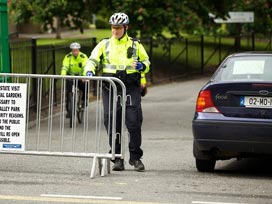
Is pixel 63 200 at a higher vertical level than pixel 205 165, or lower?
higher

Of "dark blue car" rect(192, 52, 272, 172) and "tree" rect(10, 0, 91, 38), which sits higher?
"tree" rect(10, 0, 91, 38)

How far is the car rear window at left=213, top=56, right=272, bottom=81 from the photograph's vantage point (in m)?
9.19

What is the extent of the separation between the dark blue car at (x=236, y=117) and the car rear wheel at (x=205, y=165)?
0.17 m

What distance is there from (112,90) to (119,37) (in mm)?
659

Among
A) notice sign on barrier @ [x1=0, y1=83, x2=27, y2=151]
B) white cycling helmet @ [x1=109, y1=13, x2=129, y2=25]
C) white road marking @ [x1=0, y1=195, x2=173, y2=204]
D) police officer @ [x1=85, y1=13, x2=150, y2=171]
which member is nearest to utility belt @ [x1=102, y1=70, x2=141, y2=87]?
police officer @ [x1=85, y1=13, x2=150, y2=171]

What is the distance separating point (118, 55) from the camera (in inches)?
369

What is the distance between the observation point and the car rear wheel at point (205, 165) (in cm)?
949

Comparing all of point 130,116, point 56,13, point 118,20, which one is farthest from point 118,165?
point 56,13

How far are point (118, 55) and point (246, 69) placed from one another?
159 centimetres

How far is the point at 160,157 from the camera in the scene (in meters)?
11.1

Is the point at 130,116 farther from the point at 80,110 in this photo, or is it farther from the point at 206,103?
the point at 80,110

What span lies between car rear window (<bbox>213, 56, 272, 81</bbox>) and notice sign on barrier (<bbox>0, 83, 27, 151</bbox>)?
2.41 metres

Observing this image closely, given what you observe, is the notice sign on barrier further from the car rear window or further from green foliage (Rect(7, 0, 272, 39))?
green foliage (Rect(7, 0, 272, 39))

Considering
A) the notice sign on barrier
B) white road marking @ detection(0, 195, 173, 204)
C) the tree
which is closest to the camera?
white road marking @ detection(0, 195, 173, 204)
